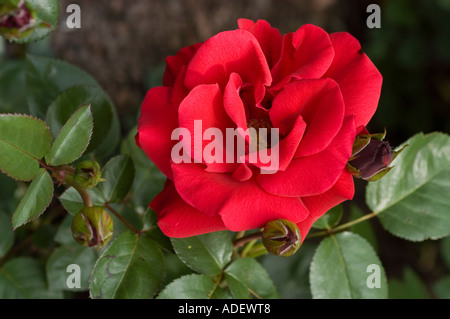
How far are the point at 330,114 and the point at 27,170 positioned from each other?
35 centimetres

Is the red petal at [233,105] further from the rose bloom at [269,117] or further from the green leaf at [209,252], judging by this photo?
the green leaf at [209,252]

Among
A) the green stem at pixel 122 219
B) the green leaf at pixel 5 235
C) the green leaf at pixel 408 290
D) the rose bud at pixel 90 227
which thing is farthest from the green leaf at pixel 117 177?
the green leaf at pixel 408 290

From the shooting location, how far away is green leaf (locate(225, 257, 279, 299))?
65 centimetres

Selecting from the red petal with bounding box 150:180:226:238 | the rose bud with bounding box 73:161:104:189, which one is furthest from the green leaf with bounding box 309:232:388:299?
the rose bud with bounding box 73:161:104:189

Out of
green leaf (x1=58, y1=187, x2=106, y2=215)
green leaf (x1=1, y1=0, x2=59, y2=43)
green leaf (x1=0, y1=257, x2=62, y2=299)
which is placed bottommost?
green leaf (x1=0, y1=257, x2=62, y2=299)

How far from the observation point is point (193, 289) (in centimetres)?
64

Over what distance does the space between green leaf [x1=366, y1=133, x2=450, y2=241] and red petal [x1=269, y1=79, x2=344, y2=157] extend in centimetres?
27

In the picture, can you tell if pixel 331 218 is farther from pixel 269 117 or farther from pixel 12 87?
pixel 12 87

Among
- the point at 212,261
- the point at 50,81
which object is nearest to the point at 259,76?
the point at 212,261

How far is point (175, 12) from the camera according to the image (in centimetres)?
154

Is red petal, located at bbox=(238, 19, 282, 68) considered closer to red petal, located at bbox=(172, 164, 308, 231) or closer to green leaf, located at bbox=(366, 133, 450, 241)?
red petal, located at bbox=(172, 164, 308, 231)

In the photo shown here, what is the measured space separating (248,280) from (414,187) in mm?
300

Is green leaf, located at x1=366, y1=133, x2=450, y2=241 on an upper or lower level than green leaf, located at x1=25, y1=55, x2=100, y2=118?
lower

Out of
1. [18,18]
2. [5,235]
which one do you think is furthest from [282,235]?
[5,235]
